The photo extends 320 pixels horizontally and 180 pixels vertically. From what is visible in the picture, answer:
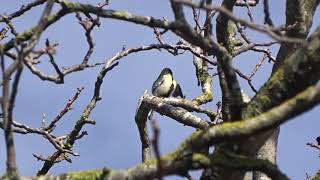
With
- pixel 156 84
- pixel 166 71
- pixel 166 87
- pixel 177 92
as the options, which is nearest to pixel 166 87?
pixel 166 87

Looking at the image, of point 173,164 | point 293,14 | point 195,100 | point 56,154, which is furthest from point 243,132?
point 195,100

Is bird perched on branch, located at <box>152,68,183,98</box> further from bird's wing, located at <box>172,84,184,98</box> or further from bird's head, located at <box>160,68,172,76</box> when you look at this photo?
bird's head, located at <box>160,68,172,76</box>

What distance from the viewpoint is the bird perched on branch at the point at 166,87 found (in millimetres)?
12852

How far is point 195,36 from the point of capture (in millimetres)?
3979

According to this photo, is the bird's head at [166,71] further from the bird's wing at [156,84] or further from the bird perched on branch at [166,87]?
the bird's wing at [156,84]

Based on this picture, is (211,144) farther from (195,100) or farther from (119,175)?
(195,100)

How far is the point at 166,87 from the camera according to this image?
13.1 metres

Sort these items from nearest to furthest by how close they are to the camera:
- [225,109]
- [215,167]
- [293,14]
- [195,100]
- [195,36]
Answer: [215,167], [195,36], [225,109], [293,14], [195,100]

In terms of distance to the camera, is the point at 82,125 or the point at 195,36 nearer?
the point at 195,36

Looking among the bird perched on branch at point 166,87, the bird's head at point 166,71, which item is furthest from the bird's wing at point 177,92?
the bird's head at point 166,71

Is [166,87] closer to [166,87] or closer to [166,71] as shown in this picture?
[166,87]

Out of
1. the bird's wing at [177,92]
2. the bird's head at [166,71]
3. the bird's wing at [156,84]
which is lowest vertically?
the bird's wing at [177,92]

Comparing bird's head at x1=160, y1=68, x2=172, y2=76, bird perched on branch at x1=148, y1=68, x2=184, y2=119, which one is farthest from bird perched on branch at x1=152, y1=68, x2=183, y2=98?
bird's head at x1=160, y1=68, x2=172, y2=76

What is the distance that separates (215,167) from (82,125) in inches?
124
